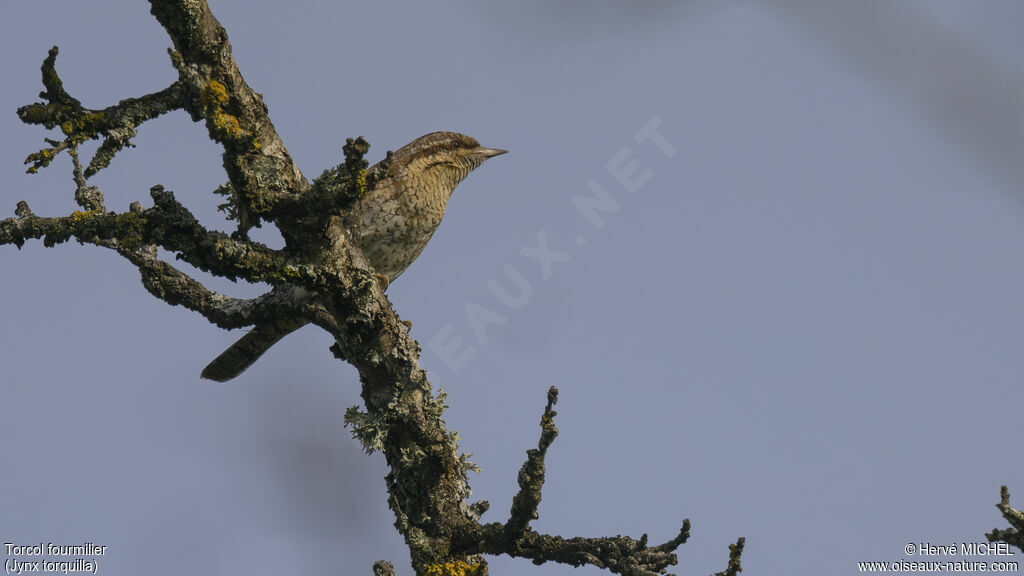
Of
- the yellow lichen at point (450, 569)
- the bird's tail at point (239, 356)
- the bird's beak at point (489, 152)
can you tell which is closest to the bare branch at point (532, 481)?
the yellow lichen at point (450, 569)

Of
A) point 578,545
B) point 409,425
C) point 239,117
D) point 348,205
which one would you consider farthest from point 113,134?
point 578,545

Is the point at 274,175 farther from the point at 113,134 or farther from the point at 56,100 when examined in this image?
the point at 56,100

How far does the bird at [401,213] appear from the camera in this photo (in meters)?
5.28

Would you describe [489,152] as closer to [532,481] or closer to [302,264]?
[302,264]

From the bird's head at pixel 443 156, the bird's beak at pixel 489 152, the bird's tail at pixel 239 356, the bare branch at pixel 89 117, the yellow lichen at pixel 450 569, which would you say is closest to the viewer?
the bare branch at pixel 89 117

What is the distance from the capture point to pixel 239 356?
5254 millimetres

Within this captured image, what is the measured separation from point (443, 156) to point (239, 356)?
6.45 ft

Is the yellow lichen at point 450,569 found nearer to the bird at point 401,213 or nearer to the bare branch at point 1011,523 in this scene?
the bird at point 401,213

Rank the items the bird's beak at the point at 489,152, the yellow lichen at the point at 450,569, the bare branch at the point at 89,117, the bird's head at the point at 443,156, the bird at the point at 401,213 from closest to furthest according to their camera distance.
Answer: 1. the bare branch at the point at 89,117
2. the yellow lichen at the point at 450,569
3. the bird at the point at 401,213
4. the bird's head at the point at 443,156
5. the bird's beak at the point at 489,152

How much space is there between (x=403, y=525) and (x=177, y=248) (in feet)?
5.06

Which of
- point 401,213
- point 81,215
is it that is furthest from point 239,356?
point 81,215

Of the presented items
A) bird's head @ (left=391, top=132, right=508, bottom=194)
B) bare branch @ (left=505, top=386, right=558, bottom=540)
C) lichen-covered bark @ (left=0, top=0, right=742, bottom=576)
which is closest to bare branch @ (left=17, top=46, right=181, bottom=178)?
lichen-covered bark @ (left=0, top=0, right=742, bottom=576)

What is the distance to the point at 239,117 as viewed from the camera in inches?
141

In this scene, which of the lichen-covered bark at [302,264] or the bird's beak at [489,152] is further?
the bird's beak at [489,152]
